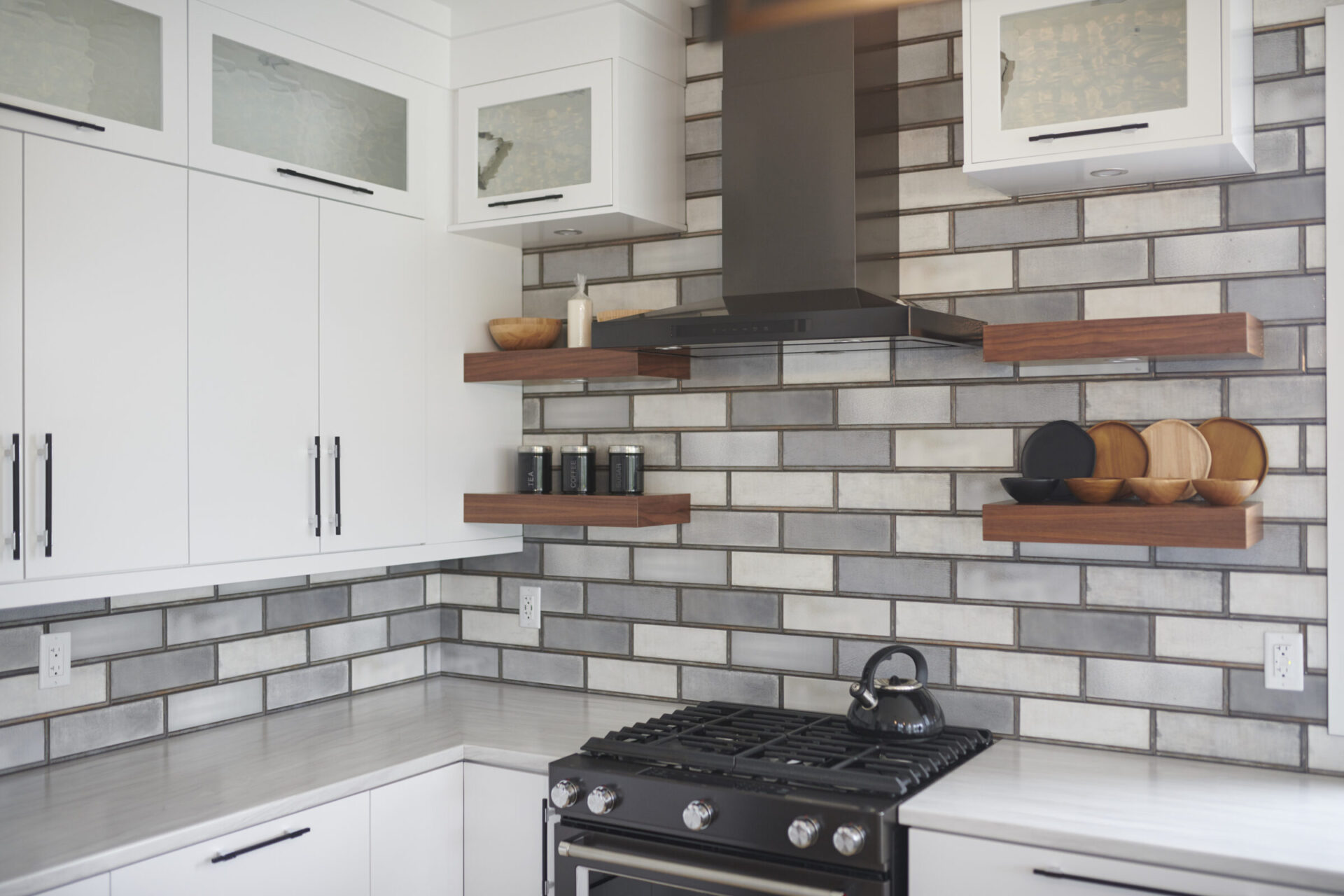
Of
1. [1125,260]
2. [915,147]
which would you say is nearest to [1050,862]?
[1125,260]

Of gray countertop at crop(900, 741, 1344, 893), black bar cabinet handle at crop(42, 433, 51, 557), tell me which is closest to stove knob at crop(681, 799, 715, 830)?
gray countertop at crop(900, 741, 1344, 893)

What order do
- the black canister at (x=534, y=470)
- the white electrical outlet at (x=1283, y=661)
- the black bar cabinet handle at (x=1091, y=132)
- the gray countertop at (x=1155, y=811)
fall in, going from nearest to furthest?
the gray countertop at (x=1155, y=811), the black bar cabinet handle at (x=1091, y=132), the white electrical outlet at (x=1283, y=661), the black canister at (x=534, y=470)

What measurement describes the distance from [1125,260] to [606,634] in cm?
169

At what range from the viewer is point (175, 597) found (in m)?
2.68

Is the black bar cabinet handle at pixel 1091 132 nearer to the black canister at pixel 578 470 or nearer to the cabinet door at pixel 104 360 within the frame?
the black canister at pixel 578 470

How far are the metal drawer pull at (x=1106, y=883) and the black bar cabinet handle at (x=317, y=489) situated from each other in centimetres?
175

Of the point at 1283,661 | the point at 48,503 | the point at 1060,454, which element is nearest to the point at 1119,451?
the point at 1060,454

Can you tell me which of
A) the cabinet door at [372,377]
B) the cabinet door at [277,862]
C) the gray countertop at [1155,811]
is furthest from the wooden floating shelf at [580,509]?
the gray countertop at [1155,811]

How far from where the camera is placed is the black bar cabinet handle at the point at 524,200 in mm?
2854

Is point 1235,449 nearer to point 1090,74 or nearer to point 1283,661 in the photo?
point 1283,661

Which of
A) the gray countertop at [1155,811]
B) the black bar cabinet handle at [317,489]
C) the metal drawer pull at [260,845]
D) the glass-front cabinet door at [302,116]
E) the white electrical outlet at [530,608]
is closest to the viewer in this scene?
the gray countertop at [1155,811]

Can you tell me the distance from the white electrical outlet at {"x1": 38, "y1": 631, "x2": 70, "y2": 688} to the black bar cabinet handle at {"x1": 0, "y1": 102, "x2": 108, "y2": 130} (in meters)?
1.10

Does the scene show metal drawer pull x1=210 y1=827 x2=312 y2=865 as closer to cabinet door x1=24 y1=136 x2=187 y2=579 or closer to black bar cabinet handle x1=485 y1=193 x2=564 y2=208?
cabinet door x1=24 y1=136 x2=187 y2=579

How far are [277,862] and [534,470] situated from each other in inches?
49.9
